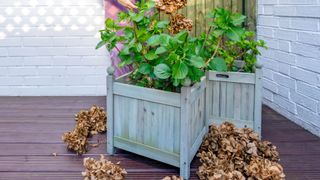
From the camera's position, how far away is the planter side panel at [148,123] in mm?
2111

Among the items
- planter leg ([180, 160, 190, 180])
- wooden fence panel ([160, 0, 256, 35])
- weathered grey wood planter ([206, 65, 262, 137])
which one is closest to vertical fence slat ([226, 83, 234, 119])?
weathered grey wood planter ([206, 65, 262, 137])

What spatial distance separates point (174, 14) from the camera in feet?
7.55

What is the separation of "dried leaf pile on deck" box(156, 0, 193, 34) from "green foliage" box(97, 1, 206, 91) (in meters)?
0.05

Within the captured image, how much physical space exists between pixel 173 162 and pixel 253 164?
421 millimetres

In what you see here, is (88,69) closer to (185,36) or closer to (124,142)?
(124,142)

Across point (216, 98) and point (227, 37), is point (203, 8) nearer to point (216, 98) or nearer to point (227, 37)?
point (216, 98)

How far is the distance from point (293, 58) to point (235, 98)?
38.8 inches

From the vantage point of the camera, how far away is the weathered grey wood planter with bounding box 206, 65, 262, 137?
2.50 meters

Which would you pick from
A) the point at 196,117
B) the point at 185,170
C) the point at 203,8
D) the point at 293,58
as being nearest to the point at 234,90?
the point at 196,117

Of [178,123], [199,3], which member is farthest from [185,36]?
[199,3]

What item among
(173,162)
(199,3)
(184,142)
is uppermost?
(199,3)

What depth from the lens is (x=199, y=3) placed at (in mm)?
4227

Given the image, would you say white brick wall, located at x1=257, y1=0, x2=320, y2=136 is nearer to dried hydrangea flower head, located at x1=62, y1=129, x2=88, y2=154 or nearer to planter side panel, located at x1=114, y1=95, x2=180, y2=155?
planter side panel, located at x1=114, y1=95, x2=180, y2=155

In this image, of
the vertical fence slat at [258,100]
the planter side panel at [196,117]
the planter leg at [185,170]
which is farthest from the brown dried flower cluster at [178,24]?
the planter leg at [185,170]
